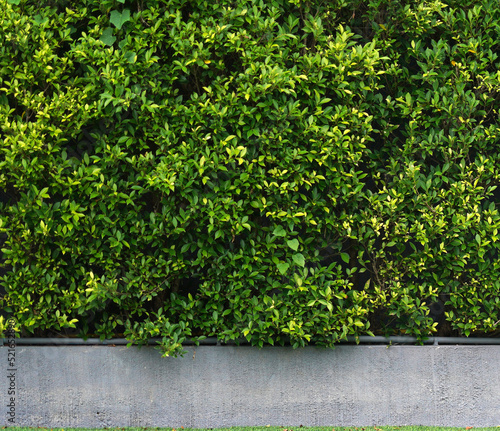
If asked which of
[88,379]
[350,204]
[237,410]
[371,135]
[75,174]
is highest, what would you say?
[371,135]

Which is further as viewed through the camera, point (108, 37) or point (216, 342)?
point (216, 342)

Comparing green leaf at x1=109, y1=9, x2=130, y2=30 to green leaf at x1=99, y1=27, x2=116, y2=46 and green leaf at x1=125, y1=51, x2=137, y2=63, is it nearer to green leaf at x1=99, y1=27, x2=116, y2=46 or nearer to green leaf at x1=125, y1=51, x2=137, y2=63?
green leaf at x1=99, y1=27, x2=116, y2=46

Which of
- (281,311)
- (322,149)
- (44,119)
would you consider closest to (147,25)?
(44,119)

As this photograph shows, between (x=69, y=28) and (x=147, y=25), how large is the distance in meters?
0.62

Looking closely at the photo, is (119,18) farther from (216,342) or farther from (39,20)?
(216,342)

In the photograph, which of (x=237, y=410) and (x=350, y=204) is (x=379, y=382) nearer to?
(x=237, y=410)

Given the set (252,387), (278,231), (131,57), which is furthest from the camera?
(252,387)

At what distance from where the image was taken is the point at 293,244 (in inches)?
177

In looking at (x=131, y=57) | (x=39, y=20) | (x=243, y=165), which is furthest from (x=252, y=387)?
(x=39, y=20)

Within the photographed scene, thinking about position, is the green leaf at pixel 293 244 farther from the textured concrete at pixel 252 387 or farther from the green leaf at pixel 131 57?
the green leaf at pixel 131 57

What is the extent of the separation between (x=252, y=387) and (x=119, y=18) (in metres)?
3.11

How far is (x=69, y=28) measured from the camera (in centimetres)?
455

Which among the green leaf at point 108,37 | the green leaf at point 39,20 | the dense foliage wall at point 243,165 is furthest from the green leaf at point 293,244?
the green leaf at point 39,20

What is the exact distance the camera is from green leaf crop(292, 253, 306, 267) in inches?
179
